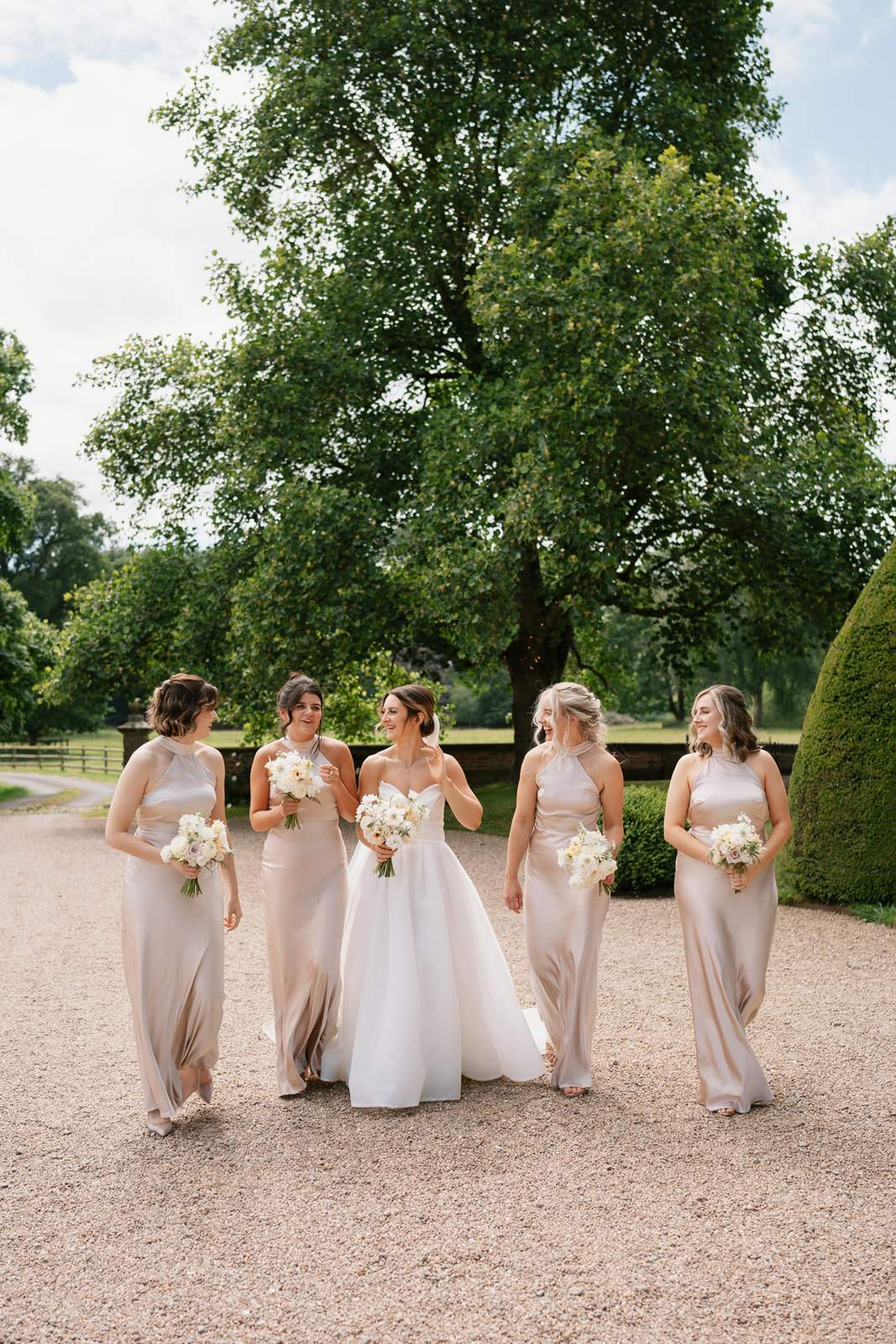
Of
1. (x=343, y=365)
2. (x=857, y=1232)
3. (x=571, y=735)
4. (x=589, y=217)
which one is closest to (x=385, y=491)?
(x=343, y=365)

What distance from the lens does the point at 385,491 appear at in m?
16.4

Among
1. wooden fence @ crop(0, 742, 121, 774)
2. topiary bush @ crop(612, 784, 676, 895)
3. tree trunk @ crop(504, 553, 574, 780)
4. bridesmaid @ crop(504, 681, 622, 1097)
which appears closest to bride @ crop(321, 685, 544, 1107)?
bridesmaid @ crop(504, 681, 622, 1097)

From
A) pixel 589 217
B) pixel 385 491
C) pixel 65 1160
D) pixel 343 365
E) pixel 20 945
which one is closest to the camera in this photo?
pixel 65 1160

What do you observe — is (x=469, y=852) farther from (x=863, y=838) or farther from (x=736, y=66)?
(x=736, y=66)

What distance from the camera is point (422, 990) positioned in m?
5.20

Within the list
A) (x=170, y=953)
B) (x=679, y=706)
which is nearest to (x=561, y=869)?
(x=170, y=953)

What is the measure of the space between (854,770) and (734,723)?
16.7 feet

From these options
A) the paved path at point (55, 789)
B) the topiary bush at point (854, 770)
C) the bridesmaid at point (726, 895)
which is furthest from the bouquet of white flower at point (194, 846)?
the paved path at point (55, 789)

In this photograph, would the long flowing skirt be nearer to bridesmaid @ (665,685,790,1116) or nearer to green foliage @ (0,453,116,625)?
bridesmaid @ (665,685,790,1116)

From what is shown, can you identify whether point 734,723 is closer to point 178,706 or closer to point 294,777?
point 294,777

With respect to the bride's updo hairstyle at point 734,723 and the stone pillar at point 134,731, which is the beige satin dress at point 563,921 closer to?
the bride's updo hairstyle at point 734,723

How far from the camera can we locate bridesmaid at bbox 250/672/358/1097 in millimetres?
5223

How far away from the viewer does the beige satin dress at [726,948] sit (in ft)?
16.6

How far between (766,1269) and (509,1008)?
2086 mm
